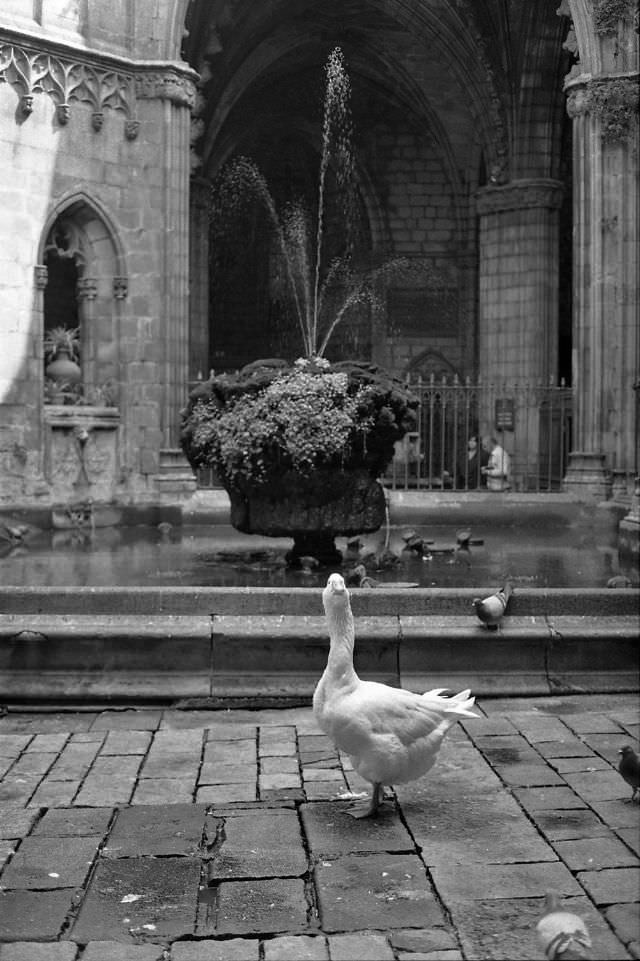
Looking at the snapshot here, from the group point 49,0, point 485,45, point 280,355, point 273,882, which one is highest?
point 485,45

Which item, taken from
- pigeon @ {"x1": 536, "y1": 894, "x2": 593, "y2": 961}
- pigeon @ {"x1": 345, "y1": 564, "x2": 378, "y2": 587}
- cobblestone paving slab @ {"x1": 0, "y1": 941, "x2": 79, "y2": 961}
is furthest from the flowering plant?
pigeon @ {"x1": 536, "y1": 894, "x2": 593, "y2": 961}

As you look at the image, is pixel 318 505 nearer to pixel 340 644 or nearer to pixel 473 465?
pixel 340 644

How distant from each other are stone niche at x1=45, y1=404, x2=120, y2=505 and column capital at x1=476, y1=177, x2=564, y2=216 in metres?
9.55

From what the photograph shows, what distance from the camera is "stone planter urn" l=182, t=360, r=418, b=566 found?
8.66 metres

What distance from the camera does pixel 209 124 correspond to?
24781mm

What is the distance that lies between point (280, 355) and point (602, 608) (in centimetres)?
2367

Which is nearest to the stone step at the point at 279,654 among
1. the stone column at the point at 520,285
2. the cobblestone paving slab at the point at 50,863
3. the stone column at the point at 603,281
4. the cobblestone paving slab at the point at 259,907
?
the cobblestone paving slab at the point at 50,863

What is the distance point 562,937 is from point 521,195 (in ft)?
69.4

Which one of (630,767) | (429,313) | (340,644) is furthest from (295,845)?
(429,313)

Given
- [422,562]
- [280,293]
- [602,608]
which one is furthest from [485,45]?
[602,608]

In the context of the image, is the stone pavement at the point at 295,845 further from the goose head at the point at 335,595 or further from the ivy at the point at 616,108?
the ivy at the point at 616,108

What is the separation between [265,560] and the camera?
33.0 ft

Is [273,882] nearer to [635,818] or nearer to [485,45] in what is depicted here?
[635,818]

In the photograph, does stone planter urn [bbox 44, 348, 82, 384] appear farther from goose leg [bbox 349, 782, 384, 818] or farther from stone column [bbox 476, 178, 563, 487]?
goose leg [bbox 349, 782, 384, 818]
